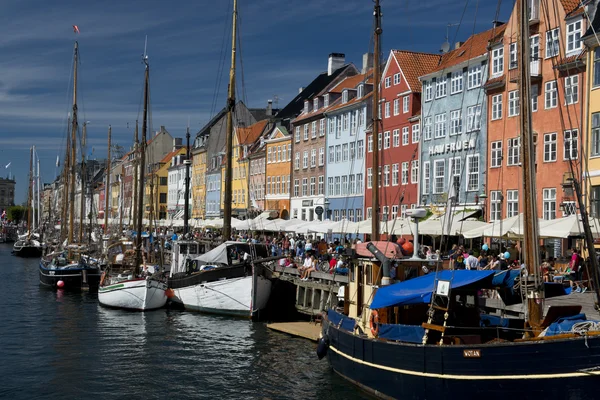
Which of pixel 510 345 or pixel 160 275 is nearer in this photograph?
pixel 510 345

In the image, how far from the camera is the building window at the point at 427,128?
172 feet

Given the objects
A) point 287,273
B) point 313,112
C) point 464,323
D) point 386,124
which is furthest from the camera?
point 313,112

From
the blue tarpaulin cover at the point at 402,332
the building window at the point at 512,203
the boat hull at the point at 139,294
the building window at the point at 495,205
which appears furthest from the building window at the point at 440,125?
the blue tarpaulin cover at the point at 402,332

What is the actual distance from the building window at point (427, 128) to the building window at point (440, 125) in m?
0.80

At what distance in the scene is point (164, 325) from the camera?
33.1 meters

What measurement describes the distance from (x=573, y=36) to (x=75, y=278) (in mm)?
32038

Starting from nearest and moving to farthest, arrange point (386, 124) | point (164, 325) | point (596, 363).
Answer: point (596, 363), point (164, 325), point (386, 124)

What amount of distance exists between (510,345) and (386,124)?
1803 inches

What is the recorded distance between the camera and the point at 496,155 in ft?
149

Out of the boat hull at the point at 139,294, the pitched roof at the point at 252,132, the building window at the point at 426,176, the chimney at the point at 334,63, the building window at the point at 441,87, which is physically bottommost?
the boat hull at the point at 139,294

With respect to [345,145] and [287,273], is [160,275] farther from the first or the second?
[345,145]

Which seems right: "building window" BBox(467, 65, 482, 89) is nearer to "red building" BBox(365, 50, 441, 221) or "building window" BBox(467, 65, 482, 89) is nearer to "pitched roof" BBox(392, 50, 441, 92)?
"red building" BBox(365, 50, 441, 221)

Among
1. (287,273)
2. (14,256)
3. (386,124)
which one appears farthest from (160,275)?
(14,256)

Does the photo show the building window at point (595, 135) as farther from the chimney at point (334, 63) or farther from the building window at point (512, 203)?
the chimney at point (334, 63)
